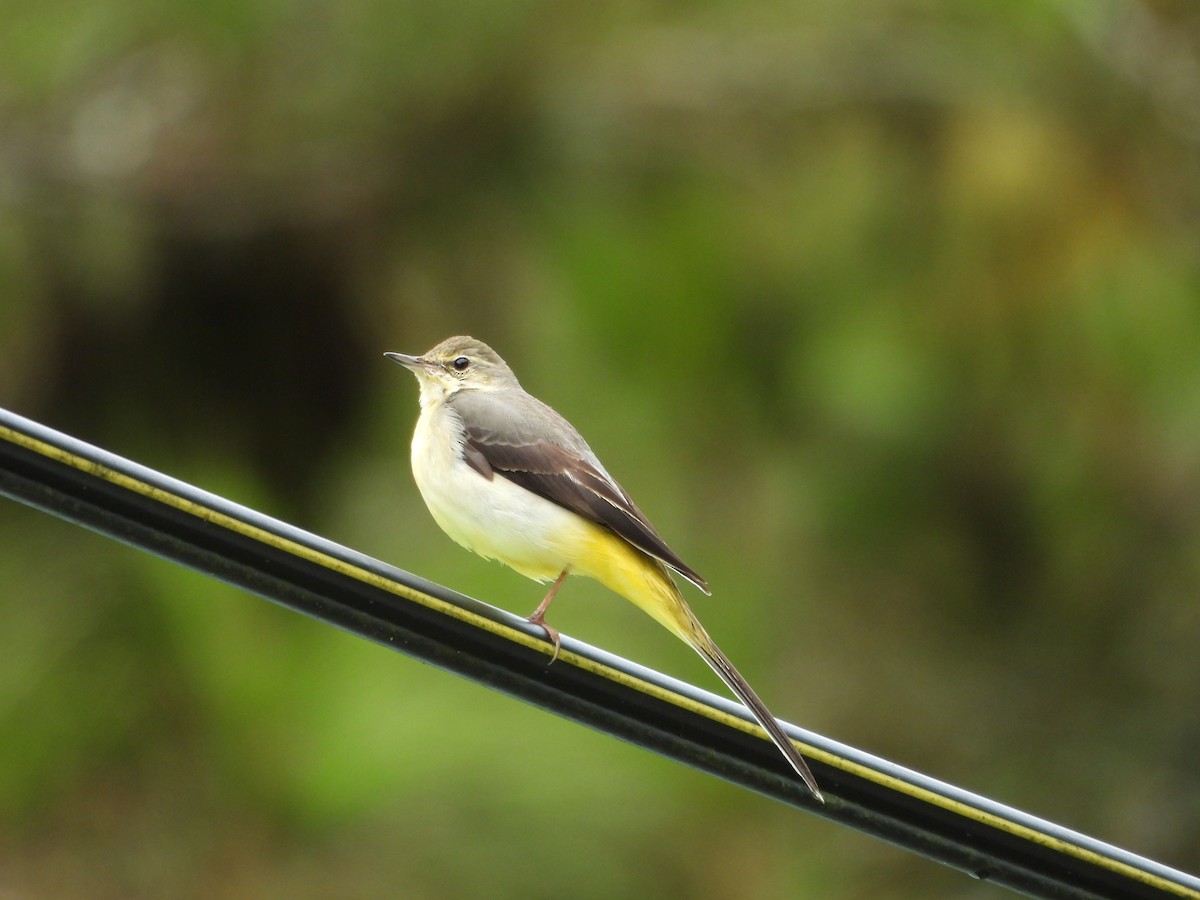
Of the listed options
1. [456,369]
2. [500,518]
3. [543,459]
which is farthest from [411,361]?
[500,518]

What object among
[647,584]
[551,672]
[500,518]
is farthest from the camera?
[500,518]

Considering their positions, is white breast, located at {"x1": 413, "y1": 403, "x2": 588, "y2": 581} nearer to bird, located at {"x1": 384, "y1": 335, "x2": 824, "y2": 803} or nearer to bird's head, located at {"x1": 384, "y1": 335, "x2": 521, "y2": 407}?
bird, located at {"x1": 384, "y1": 335, "x2": 824, "y2": 803}

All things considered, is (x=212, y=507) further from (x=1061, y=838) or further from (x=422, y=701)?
(x=422, y=701)

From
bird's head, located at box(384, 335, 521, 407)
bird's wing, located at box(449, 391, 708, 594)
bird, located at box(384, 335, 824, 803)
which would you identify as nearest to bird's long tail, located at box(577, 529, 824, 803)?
bird, located at box(384, 335, 824, 803)

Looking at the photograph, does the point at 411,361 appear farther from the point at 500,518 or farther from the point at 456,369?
the point at 500,518

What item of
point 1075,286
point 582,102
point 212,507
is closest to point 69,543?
point 582,102

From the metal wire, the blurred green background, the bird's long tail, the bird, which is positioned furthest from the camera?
the blurred green background

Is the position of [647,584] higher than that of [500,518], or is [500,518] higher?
[647,584]
